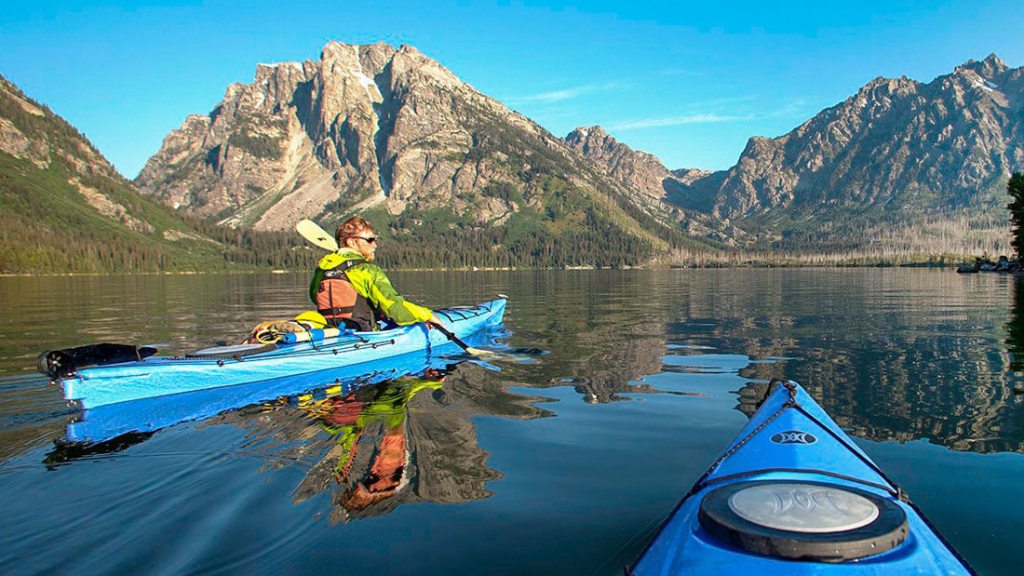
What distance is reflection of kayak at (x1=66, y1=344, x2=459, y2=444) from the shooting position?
939 cm

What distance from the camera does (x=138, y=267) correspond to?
16875cm

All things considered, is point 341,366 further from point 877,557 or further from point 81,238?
point 81,238

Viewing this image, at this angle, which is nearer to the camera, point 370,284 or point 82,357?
point 82,357

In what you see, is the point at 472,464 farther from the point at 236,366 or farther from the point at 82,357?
the point at 82,357

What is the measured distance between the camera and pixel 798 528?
137 inches

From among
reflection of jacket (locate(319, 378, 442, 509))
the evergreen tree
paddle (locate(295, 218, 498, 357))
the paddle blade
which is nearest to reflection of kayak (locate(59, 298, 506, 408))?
paddle (locate(295, 218, 498, 357))

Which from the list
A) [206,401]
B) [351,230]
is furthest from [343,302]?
[206,401]

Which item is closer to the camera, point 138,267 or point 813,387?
point 813,387

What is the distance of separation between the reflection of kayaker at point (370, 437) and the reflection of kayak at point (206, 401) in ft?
3.37

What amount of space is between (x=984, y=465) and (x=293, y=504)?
347 inches

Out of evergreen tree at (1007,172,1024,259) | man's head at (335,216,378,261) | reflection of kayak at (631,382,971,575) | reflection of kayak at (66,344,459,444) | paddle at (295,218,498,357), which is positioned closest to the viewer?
reflection of kayak at (631,382,971,575)

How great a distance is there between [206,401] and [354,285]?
4.49 m

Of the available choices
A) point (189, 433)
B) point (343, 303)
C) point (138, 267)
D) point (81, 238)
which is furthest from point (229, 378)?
point (81, 238)

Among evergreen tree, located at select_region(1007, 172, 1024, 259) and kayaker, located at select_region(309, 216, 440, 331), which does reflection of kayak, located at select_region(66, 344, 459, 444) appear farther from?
evergreen tree, located at select_region(1007, 172, 1024, 259)
